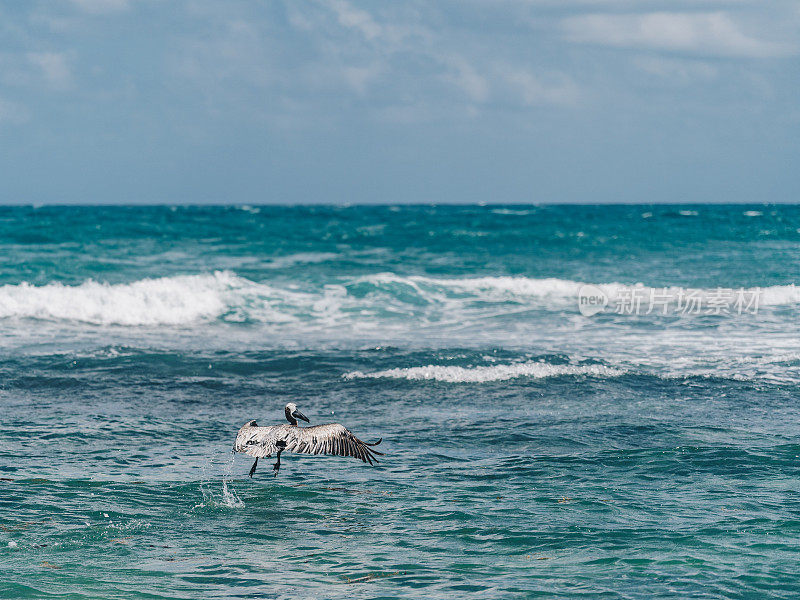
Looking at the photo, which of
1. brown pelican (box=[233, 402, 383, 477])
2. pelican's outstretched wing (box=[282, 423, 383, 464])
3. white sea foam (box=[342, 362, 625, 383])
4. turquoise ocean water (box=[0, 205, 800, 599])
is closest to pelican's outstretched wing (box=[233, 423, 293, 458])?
brown pelican (box=[233, 402, 383, 477])

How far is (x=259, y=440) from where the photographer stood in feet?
25.0

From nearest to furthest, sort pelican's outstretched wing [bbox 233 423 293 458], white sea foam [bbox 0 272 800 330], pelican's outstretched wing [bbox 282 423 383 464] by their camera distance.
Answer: pelican's outstretched wing [bbox 282 423 383 464]
pelican's outstretched wing [bbox 233 423 293 458]
white sea foam [bbox 0 272 800 330]

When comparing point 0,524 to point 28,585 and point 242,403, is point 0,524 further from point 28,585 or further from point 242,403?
point 242,403

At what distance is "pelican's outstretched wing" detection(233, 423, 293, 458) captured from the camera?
7543 mm

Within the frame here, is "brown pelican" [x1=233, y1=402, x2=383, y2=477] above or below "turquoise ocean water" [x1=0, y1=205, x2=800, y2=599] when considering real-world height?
above

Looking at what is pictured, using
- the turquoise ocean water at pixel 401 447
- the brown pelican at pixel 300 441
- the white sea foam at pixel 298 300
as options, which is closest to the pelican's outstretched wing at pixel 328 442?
the brown pelican at pixel 300 441

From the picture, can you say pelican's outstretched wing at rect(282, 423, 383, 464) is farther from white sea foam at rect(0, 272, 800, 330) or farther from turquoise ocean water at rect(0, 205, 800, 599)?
white sea foam at rect(0, 272, 800, 330)

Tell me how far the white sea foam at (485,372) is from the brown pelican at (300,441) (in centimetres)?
638

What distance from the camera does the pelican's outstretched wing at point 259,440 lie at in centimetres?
754

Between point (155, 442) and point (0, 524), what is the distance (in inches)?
112

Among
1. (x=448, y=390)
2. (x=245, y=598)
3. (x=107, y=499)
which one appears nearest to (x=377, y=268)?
(x=448, y=390)

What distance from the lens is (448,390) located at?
13.3 meters

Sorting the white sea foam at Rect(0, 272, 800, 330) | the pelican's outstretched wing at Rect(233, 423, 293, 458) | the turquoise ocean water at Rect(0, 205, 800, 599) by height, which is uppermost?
the white sea foam at Rect(0, 272, 800, 330)

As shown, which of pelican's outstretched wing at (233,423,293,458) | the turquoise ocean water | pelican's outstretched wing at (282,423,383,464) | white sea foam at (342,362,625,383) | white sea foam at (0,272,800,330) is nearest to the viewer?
the turquoise ocean water
